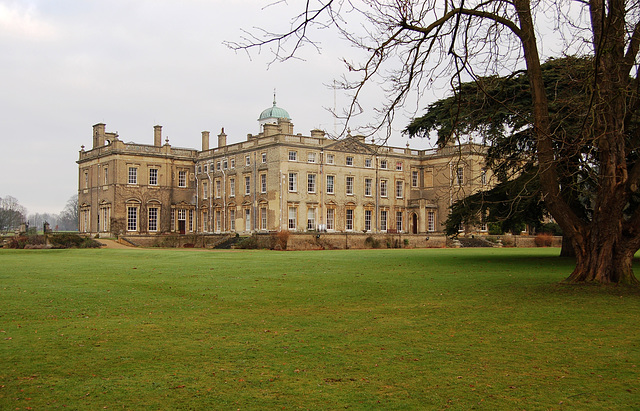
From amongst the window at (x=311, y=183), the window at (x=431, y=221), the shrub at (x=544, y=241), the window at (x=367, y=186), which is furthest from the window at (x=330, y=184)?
the shrub at (x=544, y=241)

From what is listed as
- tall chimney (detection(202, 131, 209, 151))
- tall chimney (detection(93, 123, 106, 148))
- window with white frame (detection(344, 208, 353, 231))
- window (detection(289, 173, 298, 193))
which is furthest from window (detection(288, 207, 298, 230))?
tall chimney (detection(93, 123, 106, 148))

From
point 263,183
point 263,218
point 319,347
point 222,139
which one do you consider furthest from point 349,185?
point 319,347

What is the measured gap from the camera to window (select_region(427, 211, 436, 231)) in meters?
61.3

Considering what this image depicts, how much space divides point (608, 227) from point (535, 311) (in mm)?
3774

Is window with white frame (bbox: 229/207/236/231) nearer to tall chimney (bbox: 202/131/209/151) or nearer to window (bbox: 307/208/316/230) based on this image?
window (bbox: 307/208/316/230)

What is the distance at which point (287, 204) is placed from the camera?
173ft

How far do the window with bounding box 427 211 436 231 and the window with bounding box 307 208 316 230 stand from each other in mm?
12879

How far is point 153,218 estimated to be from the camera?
197 feet

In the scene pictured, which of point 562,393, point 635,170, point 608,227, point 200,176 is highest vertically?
point 200,176

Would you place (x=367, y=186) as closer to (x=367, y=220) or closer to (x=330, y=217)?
(x=367, y=220)

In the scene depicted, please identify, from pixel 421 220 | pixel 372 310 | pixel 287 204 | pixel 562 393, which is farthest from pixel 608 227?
pixel 421 220

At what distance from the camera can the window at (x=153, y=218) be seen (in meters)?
60.0

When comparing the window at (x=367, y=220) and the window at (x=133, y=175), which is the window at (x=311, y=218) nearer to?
the window at (x=367, y=220)

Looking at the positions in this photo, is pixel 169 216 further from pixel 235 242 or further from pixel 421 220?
pixel 421 220
